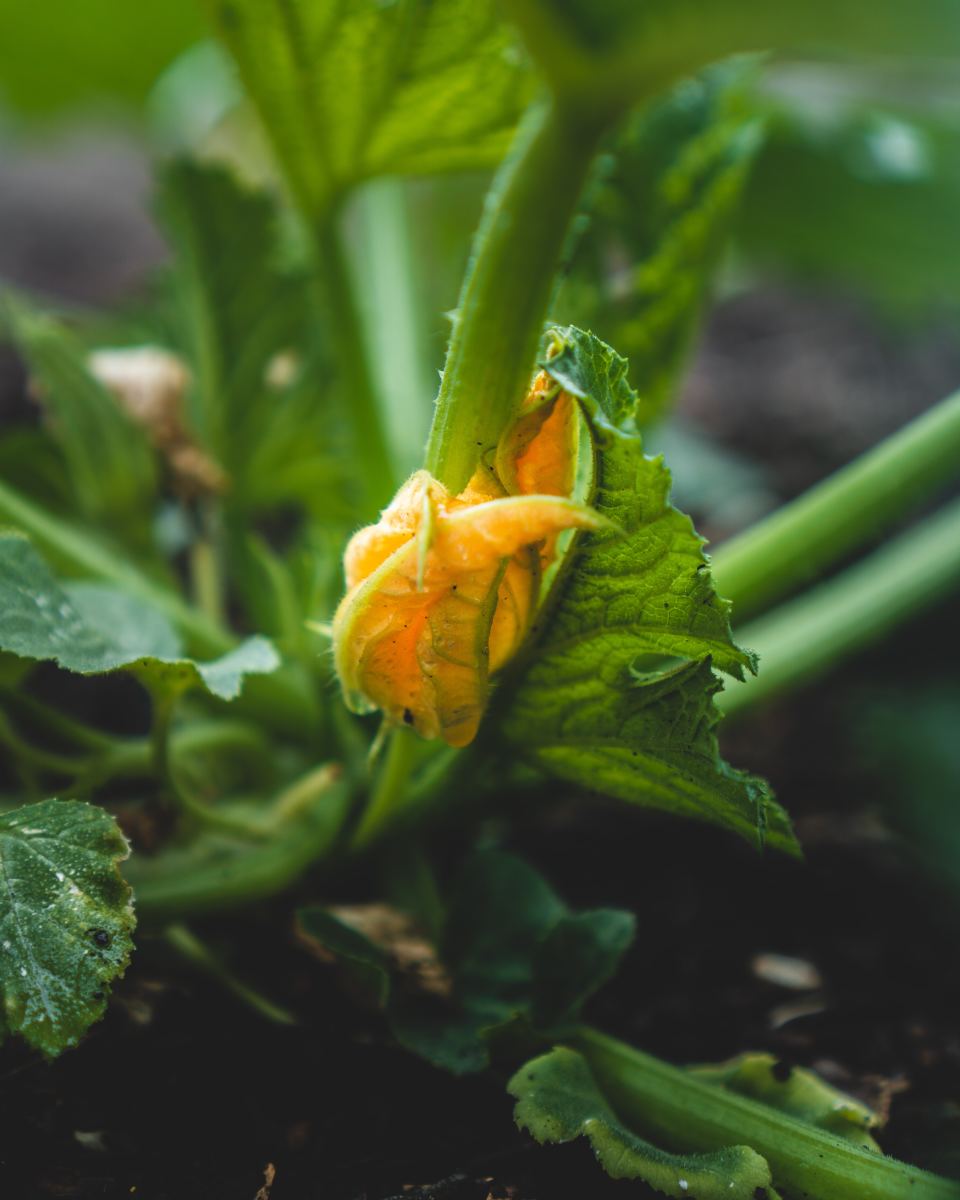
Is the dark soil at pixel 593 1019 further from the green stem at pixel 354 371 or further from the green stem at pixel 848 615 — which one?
the green stem at pixel 354 371

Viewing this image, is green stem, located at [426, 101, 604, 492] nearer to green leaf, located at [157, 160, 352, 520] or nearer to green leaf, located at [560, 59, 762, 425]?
green leaf, located at [560, 59, 762, 425]

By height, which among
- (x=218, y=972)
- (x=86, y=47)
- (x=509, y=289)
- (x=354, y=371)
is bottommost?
(x=218, y=972)

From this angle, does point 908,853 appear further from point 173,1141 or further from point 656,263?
point 173,1141

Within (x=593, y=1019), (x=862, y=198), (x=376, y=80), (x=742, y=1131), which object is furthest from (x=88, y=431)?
(x=862, y=198)

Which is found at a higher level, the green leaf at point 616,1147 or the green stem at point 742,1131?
the green stem at point 742,1131

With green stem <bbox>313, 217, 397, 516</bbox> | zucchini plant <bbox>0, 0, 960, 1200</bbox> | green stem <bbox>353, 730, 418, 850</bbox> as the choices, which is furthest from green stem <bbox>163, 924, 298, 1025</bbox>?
green stem <bbox>313, 217, 397, 516</bbox>

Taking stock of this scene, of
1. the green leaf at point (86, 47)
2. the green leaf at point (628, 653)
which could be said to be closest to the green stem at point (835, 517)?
the green leaf at point (628, 653)

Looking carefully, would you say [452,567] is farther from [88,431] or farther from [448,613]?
[88,431]
